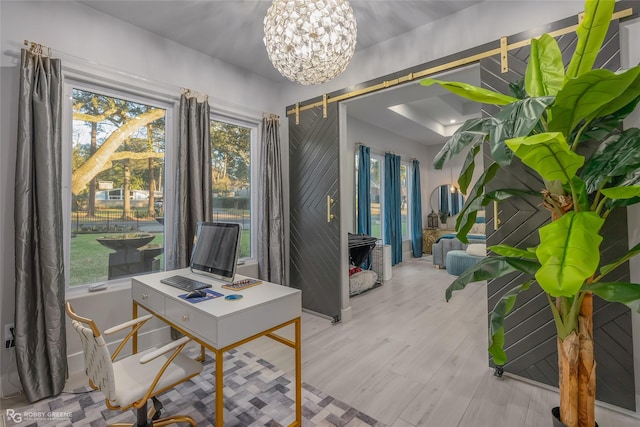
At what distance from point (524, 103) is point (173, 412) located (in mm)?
2539

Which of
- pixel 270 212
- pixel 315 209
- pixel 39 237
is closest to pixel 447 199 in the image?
pixel 315 209

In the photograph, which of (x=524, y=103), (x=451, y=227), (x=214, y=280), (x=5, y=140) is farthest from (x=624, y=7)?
(x=451, y=227)

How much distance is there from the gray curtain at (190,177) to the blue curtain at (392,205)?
13.3ft

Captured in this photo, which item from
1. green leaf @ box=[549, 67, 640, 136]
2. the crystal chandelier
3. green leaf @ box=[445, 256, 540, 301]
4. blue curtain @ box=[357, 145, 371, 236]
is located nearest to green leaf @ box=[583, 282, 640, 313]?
green leaf @ box=[445, 256, 540, 301]

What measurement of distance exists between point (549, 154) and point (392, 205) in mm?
5160

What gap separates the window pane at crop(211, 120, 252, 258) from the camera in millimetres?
3373

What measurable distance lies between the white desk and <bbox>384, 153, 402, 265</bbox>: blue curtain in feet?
15.2

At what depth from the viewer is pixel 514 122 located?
1179 millimetres

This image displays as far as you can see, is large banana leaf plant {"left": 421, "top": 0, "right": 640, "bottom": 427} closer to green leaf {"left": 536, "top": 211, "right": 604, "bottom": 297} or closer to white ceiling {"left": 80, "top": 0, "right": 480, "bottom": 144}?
green leaf {"left": 536, "top": 211, "right": 604, "bottom": 297}

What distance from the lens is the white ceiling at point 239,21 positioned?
2410 mm

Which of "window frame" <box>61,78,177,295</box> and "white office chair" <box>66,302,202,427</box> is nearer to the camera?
"white office chair" <box>66,302,202,427</box>

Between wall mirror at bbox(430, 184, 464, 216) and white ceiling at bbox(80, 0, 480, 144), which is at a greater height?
white ceiling at bbox(80, 0, 480, 144)

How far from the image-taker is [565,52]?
6.48ft

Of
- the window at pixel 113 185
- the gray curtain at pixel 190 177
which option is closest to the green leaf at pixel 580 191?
the gray curtain at pixel 190 177
